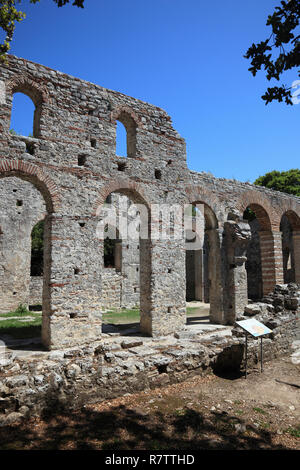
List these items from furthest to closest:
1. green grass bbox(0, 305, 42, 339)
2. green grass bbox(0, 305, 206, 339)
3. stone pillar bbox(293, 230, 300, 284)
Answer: stone pillar bbox(293, 230, 300, 284) → green grass bbox(0, 305, 206, 339) → green grass bbox(0, 305, 42, 339)

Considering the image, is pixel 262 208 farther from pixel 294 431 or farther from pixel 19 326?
pixel 19 326

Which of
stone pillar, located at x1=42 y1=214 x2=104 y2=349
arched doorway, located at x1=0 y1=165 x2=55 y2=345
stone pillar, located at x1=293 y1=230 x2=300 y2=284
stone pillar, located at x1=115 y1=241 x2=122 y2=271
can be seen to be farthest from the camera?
stone pillar, located at x1=115 y1=241 x2=122 y2=271

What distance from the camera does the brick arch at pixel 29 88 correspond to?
7389mm

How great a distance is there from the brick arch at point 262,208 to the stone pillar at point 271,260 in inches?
14.3

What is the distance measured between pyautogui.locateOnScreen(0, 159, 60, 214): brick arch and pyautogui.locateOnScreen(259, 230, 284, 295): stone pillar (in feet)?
30.2

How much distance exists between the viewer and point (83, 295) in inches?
303

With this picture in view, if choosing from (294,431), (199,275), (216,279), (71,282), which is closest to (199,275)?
(199,275)

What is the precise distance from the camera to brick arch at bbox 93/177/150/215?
8.27 metres

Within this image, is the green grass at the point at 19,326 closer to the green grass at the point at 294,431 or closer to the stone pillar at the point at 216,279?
the stone pillar at the point at 216,279

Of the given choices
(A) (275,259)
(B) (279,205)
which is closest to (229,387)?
(A) (275,259)

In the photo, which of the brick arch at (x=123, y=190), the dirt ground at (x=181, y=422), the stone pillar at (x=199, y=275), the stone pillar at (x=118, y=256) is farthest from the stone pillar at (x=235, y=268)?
the stone pillar at (x=199, y=275)

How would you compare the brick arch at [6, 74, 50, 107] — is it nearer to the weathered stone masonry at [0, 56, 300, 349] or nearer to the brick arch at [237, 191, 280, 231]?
the weathered stone masonry at [0, 56, 300, 349]

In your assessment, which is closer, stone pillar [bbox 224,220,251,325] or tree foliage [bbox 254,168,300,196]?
stone pillar [bbox 224,220,251,325]

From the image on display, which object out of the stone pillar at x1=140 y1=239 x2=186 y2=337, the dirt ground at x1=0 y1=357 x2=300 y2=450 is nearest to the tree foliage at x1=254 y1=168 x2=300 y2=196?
the stone pillar at x1=140 y1=239 x2=186 y2=337
